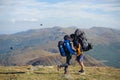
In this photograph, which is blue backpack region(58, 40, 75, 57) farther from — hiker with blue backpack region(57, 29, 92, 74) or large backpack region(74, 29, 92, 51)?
large backpack region(74, 29, 92, 51)

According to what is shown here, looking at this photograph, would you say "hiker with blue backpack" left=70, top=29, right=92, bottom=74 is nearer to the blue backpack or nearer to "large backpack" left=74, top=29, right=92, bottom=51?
"large backpack" left=74, top=29, right=92, bottom=51

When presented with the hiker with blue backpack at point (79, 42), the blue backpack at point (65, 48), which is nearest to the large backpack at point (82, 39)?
the hiker with blue backpack at point (79, 42)

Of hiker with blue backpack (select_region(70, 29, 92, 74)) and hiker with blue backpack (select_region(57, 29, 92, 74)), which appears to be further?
hiker with blue backpack (select_region(70, 29, 92, 74))

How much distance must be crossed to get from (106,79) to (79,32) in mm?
4466

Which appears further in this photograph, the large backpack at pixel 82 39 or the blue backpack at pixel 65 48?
the large backpack at pixel 82 39

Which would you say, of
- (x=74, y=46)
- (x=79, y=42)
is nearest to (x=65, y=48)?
(x=74, y=46)

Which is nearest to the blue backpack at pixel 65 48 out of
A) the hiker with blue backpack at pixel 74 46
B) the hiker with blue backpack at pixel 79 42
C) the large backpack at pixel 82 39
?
the hiker with blue backpack at pixel 74 46

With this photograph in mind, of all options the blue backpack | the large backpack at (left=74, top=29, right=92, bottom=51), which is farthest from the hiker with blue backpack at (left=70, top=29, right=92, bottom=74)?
the blue backpack

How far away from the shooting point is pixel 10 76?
20.9m

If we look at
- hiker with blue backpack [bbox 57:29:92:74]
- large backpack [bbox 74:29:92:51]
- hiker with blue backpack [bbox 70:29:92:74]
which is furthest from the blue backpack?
large backpack [bbox 74:29:92:51]

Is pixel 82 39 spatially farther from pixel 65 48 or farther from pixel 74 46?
pixel 65 48

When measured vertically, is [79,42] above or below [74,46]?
above

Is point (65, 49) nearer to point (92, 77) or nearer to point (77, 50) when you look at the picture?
point (77, 50)

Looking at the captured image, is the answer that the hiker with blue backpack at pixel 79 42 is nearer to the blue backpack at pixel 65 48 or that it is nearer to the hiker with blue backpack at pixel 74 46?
the hiker with blue backpack at pixel 74 46
